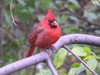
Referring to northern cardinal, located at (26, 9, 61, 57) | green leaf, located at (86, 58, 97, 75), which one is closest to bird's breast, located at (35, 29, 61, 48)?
northern cardinal, located at (26, 9, 61, 57)

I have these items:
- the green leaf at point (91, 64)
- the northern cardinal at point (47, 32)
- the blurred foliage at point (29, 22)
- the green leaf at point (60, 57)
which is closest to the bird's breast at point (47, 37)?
the northern cardinal at point (47, 32)

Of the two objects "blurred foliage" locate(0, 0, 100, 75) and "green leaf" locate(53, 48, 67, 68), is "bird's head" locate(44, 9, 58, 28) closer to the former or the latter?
"green leaf" locate(53, 48, 67, 68)

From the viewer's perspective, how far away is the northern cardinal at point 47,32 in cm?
260

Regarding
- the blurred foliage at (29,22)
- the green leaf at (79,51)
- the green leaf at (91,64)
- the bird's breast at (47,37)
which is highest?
the blurred foliage at (29,22)

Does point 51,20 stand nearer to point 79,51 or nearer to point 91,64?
point 79,51

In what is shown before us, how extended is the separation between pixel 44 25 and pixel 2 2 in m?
0.91

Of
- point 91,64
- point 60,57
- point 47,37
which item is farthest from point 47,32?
point 91,64

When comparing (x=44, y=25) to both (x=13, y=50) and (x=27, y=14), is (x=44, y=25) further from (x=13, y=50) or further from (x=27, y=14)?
(x=13, y=50)

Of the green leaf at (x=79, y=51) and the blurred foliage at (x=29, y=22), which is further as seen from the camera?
the blurred foliage at (x=29, y=22)

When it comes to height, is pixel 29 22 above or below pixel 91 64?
above

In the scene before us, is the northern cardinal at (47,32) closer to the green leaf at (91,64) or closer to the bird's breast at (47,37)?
the bird's breast at (47,37)

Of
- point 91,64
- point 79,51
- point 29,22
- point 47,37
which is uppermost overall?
point 29,22

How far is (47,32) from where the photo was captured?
2.70 m

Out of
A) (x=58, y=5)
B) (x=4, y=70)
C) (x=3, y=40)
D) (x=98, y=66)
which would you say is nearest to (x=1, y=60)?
(x=3, y=40)
